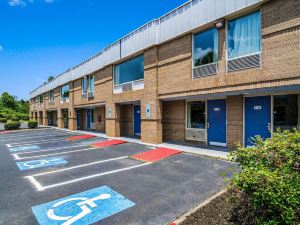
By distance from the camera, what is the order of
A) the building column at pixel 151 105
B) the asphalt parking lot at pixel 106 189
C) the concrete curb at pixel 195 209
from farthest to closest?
the building column at pixel 151 105 → the asphalt parking lot at pixel 106 189 → the concrete curb at pixel 195 209

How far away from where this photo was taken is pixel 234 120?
10109 mm

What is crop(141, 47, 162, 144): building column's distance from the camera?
41.4 feet

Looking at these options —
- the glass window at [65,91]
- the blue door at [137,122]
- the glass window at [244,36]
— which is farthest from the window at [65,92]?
the glass window at [244,36]

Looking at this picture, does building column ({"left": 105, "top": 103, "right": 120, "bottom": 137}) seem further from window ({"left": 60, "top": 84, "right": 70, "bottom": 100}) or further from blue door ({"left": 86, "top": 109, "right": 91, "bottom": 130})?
window ({"left": 60, "top": 84, "right": 70, "bottom": 100})

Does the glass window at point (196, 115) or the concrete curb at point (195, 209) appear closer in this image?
the concrete curb at point (195, 209)

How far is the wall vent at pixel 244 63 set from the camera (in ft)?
27.0

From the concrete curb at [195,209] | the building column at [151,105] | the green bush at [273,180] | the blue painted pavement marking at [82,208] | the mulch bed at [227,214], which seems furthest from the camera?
the building column at [151,105]

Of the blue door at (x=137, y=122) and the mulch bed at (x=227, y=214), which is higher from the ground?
the blue door at (x=137, y=122)

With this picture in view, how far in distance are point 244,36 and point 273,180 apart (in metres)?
7.40

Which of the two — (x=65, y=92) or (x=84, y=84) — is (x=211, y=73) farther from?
(x=65, y=92)

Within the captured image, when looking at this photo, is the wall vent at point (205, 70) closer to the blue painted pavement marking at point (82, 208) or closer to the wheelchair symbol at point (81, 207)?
the blue painted pavement marking at point (82, 208)

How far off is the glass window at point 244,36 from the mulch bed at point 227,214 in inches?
256

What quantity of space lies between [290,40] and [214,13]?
→ 3470 mm

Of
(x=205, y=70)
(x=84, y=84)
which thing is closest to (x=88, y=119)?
(x=84, y=84)
